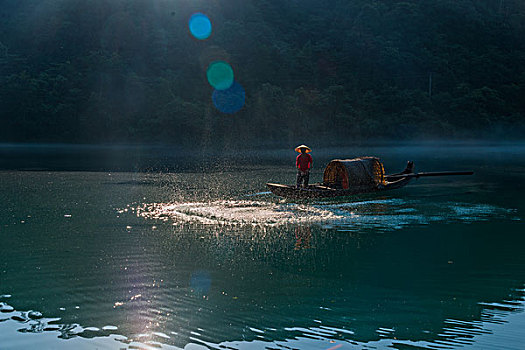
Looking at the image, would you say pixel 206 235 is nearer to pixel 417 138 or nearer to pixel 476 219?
pixel 476 219

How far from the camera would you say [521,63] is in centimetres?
11562

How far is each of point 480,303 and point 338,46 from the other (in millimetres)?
115012

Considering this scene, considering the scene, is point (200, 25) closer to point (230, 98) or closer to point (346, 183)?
point (230, 98)

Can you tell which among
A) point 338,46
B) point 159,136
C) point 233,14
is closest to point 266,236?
point 159,136

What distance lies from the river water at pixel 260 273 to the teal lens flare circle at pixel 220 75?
82.7 meters

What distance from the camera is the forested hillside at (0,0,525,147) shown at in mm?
96000

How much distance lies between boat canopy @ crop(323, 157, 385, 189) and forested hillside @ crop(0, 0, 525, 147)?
213 feet

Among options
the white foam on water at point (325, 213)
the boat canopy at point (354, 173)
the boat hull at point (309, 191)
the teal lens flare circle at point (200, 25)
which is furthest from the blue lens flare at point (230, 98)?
the white foam on water at point (325, 213)

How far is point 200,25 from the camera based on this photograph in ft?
410

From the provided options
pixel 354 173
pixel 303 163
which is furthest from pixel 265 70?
pixel 303 163

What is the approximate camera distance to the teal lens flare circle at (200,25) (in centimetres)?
12050

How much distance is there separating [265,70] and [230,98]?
13519 mm

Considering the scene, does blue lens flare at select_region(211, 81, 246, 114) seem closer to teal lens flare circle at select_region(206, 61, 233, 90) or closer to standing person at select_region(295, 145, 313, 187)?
teal lens flare circle at select_region(206, 61, 233, 90)

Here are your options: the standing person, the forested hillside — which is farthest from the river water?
the forested hillside
